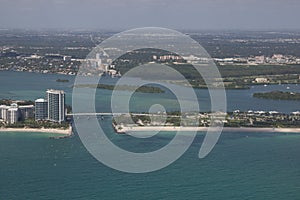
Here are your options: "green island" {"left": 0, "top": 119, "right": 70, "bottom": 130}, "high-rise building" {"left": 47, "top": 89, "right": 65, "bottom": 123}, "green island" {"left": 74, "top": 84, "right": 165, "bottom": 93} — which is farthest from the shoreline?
"green island" {"left": 74, "top": 84, "right": 165, "bottom": 93}

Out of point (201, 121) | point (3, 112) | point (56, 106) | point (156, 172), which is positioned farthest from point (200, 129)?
point (3, 112)

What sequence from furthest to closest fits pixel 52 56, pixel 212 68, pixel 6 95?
pixel 52 56, pixel 212 68, pixel 6 95

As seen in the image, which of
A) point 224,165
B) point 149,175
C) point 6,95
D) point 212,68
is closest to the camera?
point 149,175

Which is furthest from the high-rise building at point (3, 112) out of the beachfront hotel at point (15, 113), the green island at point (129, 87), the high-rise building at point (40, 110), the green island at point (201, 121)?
the green island at point (129, 87)

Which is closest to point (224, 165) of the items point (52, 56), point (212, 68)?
point (212, 68)

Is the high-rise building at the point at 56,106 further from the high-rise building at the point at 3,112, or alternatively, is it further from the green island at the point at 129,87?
the green island at the point at 129,87

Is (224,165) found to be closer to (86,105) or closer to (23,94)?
(86,105)
